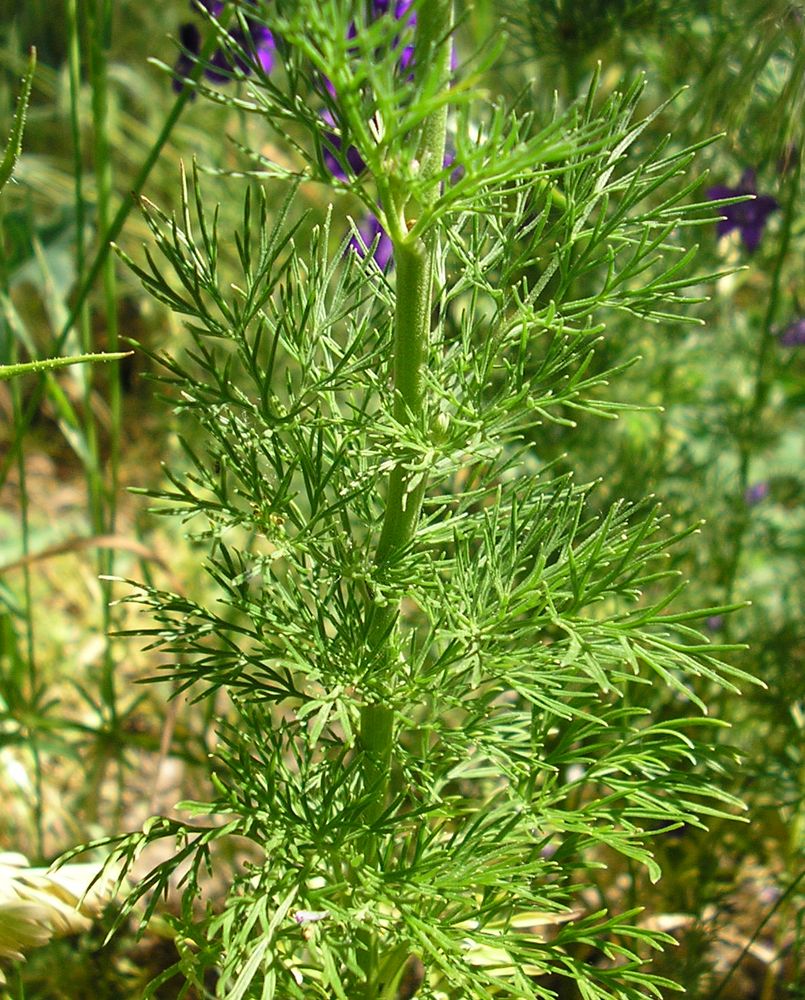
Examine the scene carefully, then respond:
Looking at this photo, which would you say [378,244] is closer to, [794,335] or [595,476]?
[595,476]

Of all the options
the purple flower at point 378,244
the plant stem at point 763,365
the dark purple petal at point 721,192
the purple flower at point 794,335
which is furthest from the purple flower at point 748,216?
the purple flower at point 378,244

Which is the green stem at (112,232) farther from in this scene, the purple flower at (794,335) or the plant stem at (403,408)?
the purple flower at (794,335)

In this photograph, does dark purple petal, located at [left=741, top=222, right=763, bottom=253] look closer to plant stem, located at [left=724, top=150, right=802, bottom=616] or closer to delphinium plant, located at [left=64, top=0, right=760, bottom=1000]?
plant stem, located at [left=724, top=150, right=802, bottom=616]

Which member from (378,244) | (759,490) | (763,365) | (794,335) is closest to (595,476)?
(763,365)

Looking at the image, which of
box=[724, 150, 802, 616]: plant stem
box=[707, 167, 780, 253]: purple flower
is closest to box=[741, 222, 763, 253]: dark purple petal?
box=[707, 167, 780, 253]: purple flower

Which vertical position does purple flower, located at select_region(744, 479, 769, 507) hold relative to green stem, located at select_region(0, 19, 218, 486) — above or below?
below

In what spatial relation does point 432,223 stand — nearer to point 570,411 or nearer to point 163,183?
point 570,411

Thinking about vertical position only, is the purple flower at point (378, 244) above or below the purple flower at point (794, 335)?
above
